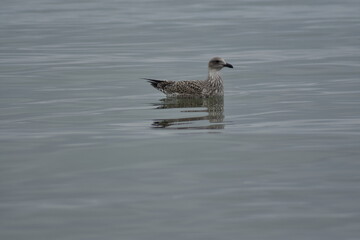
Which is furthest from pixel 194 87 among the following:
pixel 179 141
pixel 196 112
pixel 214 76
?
pixel 179 141

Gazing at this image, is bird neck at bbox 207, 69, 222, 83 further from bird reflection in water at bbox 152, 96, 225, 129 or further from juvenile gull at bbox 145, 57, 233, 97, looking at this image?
bird reflection in water at bbox 152, 96, 225, 129

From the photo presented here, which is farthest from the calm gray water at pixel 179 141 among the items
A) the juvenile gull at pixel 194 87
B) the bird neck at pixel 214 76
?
the bird neck at pixel 214 76

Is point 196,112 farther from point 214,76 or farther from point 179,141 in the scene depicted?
point 179,141

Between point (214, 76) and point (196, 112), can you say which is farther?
point (214, 76)

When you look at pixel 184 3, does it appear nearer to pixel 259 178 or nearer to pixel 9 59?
pixel 9 59

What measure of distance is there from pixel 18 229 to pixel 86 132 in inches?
197

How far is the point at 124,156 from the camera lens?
38.9 ft

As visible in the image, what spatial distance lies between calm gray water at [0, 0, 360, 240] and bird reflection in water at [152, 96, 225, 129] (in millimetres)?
49

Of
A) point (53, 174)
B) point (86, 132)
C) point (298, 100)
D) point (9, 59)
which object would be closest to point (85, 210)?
point (53, 174)

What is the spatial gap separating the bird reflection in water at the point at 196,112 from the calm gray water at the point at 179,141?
0.16 ft

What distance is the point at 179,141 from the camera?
12.7 metres

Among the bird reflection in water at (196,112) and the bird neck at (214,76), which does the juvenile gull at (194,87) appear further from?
the bird reflection in water at (196,112)

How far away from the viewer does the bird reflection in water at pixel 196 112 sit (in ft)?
47.1

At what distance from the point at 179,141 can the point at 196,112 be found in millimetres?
3567
